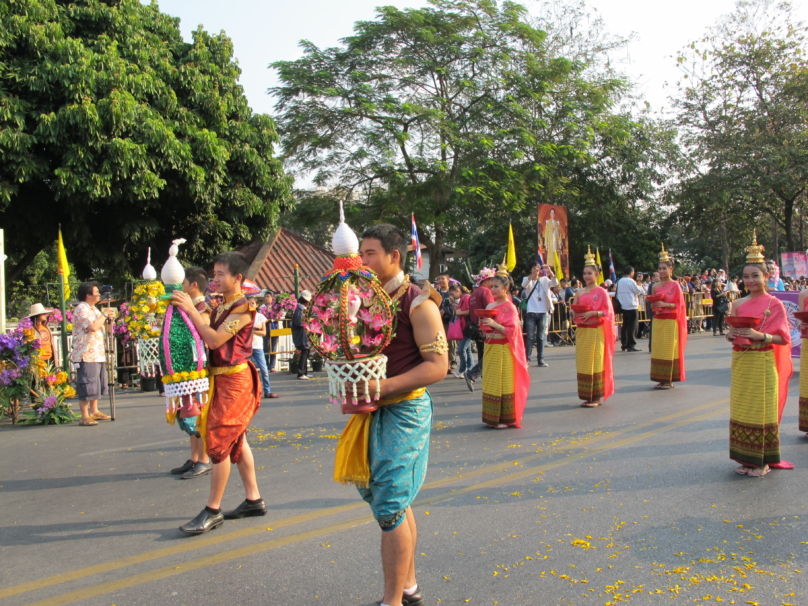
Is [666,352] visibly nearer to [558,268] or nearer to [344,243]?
[344,243]

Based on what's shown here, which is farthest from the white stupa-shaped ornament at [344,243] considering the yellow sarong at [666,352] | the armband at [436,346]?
the yellow sarong at [666,352]

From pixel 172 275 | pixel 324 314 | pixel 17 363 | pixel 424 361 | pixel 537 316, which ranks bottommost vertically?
pixel 17 363

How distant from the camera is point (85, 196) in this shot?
14.4 metres

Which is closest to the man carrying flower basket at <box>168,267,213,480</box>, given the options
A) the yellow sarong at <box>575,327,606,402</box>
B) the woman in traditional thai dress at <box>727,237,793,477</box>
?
the woman in traditional thai dress at <box>727,237,793,477</box>

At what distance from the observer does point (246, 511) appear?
4887 mm

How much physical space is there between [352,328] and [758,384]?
4.06m

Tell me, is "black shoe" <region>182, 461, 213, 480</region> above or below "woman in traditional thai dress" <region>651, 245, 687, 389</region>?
below

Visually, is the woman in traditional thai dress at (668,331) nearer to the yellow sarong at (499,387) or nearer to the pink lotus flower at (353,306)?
the yellow sarong at (499,387)

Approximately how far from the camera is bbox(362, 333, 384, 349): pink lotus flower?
300cm

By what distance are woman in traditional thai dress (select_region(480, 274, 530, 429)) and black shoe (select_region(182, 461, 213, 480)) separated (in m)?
3.17

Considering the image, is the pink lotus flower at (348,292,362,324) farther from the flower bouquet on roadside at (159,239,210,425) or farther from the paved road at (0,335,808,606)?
the flower bouquet on roadside at (159,239,210,425)

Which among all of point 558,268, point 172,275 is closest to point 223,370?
point 172,275

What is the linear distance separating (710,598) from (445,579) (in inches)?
52.9

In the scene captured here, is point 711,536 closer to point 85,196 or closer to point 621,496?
point 621,496
